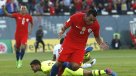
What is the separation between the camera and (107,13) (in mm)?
42812

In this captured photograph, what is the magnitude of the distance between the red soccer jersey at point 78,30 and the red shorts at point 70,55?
117 mm

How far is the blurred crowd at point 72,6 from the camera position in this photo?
136 feet

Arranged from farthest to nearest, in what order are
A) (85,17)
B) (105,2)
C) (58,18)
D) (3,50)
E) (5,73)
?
(105,2)
(58,18)
(3,50)
(5,73)
(85,17)

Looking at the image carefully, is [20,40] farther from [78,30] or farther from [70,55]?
[78,30]

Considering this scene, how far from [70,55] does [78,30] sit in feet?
2.50

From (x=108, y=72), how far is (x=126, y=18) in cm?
2666

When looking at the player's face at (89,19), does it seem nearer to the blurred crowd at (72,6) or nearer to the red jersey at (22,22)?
the red jersey at (22,22)

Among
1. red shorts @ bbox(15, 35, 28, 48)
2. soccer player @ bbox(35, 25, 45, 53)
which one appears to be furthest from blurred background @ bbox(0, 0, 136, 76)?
red shorts @ bbox(15, 35, 28, 48)

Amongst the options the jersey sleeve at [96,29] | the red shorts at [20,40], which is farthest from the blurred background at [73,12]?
the jersey sleeve at [96,29]

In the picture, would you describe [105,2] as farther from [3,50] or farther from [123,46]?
[3,50]

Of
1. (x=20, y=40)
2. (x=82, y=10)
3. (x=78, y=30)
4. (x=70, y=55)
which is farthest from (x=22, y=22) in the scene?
(x=82, y=10)

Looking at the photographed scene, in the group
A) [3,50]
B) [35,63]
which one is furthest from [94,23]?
[3,50]

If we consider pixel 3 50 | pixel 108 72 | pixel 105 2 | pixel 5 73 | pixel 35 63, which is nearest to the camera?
pixel 108 72

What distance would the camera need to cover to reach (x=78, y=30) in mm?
15625
